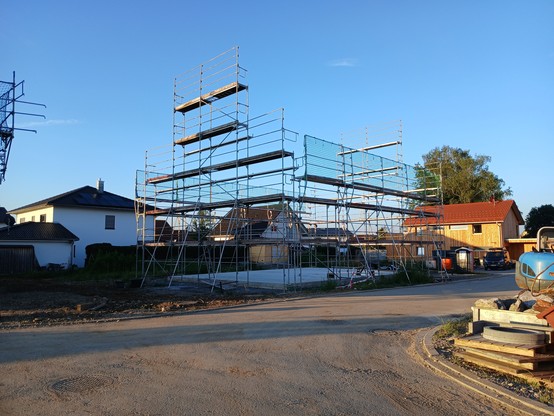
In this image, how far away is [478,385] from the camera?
226 inches

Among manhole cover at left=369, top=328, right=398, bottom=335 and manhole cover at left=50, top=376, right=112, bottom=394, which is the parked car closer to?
manhole cover at left=369, top=328, right=398, bottom=335

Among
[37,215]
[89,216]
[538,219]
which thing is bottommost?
[89,216]

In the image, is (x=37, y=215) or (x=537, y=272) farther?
(x=37, y=215)

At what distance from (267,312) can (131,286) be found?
9995mm

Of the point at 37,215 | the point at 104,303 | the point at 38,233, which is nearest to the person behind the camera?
the point at 104,303

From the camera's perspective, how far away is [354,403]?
5160 mm

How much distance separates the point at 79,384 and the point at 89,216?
33.0 m

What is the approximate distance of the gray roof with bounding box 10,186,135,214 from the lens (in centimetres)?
3553

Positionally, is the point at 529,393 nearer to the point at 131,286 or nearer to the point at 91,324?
the point at 91,324

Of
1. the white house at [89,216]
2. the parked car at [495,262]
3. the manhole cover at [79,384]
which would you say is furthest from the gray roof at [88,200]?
the manhole cover at [79,384]

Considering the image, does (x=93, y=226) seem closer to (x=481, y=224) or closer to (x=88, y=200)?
(x=88, y=200)

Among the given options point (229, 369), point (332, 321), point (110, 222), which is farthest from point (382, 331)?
point (110, 222)

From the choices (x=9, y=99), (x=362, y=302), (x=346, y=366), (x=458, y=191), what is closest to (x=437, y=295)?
(x=362, y=302)

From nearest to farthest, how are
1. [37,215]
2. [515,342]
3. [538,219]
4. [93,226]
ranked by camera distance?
[515,342]
[93,226]
[37,215]
[538,219]
